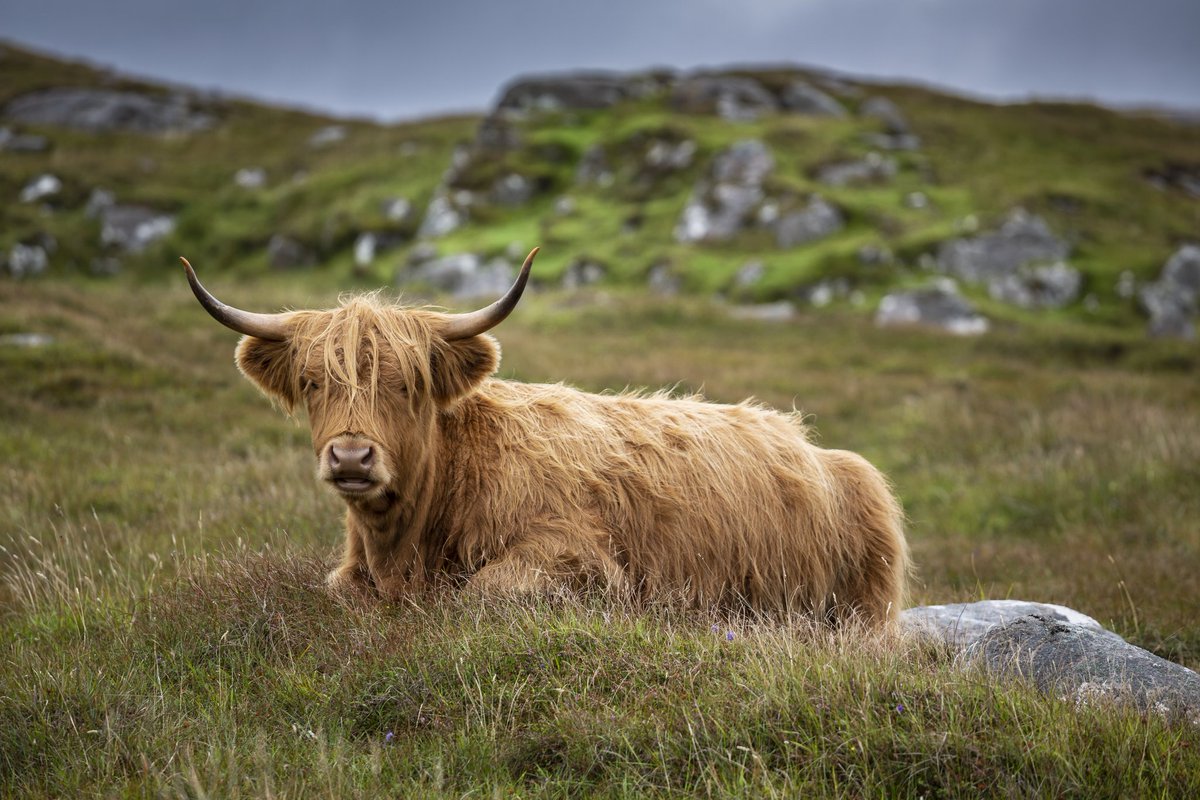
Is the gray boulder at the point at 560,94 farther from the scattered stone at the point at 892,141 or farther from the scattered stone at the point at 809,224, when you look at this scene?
the scattered stone at the point at 809,224

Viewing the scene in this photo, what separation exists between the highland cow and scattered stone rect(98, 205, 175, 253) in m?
36.3

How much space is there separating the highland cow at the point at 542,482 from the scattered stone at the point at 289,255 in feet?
102

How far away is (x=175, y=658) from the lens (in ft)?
13.1

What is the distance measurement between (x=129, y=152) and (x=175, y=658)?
50968mm

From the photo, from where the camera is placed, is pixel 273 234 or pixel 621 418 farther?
pixel 273 234

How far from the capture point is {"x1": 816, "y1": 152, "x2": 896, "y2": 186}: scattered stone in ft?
103

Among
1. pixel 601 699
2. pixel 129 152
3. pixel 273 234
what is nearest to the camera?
pixel 601 699

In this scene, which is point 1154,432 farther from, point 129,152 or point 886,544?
point 129,152

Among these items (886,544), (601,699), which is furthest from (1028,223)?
(601,699)

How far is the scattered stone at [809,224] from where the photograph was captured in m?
27.2

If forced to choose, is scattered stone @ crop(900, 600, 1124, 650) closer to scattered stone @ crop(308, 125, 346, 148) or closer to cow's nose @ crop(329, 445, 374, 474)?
cow's nose @ crop(329, 445, 374, 474)

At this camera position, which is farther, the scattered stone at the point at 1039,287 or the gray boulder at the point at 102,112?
the gray boulder at the point at 102,112

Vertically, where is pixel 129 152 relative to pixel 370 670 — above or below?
above

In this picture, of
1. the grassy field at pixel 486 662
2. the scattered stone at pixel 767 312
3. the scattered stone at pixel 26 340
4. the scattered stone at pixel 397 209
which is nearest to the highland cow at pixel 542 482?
the grassy field at pixel 486 662
